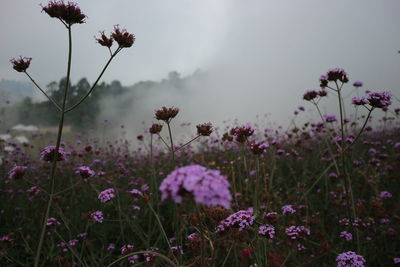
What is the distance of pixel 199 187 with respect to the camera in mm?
1066

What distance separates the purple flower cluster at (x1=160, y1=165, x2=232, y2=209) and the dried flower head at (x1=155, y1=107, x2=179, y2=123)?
141 cm

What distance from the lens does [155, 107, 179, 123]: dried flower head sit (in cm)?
255

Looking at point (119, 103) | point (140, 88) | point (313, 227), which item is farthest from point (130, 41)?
point (140, 88)

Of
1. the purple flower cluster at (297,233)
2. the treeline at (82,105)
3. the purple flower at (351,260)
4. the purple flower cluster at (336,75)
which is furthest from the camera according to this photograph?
the treeline at (82,105)

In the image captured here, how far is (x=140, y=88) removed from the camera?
60.2m

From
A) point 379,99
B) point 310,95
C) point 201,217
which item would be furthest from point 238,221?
point 310,95

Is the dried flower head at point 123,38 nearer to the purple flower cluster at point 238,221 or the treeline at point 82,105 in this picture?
the purple flower cluster at point 238,221

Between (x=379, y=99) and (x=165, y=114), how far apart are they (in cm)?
203

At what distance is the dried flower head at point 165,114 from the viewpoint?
8.37ft

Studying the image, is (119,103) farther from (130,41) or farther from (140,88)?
(130,41)

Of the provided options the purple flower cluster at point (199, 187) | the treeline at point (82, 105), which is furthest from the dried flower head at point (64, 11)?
the treeline at point (82, 105)

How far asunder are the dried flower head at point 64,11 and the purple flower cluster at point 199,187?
5.62 feet

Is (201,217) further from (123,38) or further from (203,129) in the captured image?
(123,38)

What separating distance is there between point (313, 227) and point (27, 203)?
17.4 ft
